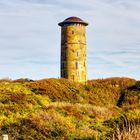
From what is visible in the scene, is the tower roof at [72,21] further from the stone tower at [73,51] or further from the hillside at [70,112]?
the hillside at [70,112]

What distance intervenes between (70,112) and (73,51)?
104ft

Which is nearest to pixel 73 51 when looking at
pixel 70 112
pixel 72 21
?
pixel 72 21

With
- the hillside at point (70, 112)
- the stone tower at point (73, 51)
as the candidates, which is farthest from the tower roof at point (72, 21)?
the hillside at point (70, 112)

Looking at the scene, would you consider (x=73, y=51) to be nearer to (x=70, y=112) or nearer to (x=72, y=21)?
(x=72, y=21)

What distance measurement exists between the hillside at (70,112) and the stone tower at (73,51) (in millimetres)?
6110

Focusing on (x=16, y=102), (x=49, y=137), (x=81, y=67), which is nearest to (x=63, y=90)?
(x=16, y=102)

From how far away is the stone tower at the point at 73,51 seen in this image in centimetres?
5466

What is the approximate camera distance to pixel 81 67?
180 ft

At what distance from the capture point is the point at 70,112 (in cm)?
2333

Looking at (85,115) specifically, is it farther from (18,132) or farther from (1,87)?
(1,87)

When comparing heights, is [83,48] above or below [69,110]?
above

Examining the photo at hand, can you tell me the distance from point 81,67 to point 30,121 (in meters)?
36.9

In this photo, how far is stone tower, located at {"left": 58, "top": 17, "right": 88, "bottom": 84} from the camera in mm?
54656

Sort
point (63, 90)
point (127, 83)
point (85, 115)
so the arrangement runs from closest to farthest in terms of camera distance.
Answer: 1. point (85, 115)
2. point (63, 90)
3. point (127, 83)
